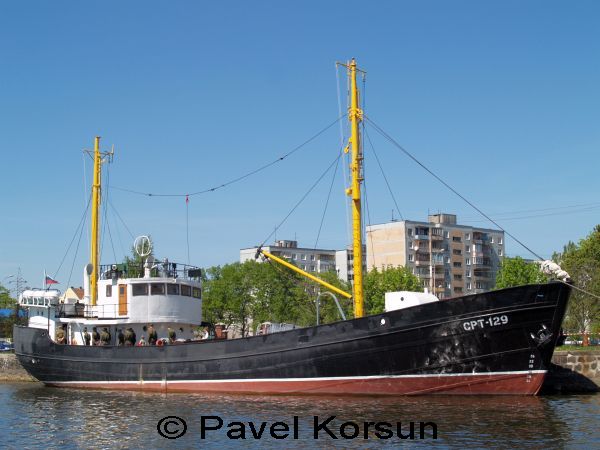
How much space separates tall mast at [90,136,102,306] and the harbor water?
31.0 feet

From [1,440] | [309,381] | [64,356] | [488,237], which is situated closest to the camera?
[1,440]

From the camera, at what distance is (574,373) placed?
2556 centimetres

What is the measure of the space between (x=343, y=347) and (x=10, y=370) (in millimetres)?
25659

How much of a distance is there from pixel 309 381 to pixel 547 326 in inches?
289

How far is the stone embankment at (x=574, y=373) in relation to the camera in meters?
25.2

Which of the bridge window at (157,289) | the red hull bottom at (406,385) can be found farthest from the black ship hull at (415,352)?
the bridge window at (157,289)

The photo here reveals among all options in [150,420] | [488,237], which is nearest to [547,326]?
[150,420]

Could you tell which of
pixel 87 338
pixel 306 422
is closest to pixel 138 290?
pixel 87 338

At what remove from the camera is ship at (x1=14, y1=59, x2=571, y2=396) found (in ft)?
68.8

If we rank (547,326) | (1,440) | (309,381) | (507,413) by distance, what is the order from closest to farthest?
1. (1,440)
2. (507,413)
3. (547,326)
4. (309,381)

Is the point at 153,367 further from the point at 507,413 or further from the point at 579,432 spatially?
the point at 579,432

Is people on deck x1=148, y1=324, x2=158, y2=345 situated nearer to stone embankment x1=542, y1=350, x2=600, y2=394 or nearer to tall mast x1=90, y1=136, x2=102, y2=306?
tall mast x1=90, y1=136, x2=102, y2=306

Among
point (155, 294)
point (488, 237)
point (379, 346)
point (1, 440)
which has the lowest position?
point (1, 440)

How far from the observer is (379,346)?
2191 cm
